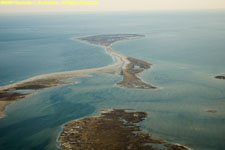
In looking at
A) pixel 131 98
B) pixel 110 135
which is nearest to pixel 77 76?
pixel 131 98

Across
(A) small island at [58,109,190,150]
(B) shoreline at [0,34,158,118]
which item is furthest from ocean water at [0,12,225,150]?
(B) shoreline at [0,34,158,118]

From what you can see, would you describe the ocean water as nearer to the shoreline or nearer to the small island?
the small island

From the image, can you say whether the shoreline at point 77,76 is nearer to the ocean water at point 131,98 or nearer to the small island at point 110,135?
the ocean water at point 131,98

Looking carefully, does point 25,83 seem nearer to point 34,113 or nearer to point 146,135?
point 34,113

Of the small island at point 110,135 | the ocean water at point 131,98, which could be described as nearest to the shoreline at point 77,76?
the ocean water at point 131,98

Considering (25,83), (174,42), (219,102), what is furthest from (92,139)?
(174,42)

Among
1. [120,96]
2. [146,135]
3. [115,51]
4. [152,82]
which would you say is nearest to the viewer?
[146,135]

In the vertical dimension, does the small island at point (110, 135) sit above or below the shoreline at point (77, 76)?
below

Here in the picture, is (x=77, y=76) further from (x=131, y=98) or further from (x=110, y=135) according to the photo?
(x=110, y=135)
